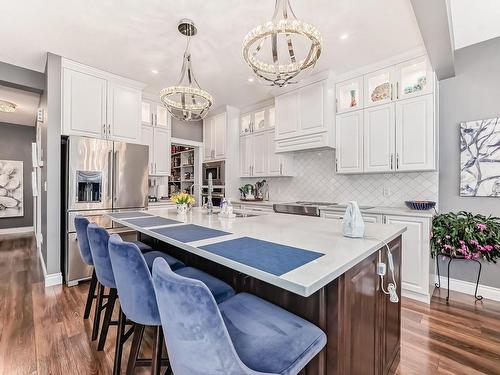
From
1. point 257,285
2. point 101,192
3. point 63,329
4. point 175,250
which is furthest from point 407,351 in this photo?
point 101,192

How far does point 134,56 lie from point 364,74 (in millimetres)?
3018

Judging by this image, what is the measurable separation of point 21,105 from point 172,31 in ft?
14.4

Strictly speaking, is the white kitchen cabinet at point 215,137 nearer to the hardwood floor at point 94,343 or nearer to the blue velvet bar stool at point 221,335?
the hardwood floor at point 94,343

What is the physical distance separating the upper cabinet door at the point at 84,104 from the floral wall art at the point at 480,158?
467 centimetres

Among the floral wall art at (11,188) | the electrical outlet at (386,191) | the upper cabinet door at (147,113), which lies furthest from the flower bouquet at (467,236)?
the floral wall art at (11,188)

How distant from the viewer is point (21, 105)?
488 cm

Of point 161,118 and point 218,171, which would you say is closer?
point 161,118

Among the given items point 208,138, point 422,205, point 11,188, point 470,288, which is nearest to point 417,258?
point 422,205

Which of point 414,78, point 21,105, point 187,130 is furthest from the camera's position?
point 187,130

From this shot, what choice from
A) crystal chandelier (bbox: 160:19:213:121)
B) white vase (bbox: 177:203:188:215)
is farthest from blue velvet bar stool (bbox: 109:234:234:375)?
crystal chandelier (bbox: 160:19:213:121)

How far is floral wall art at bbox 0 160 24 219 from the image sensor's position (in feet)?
20.0

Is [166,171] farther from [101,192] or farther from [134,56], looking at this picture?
[134,56]

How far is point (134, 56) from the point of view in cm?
310

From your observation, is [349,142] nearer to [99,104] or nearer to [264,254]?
[264,254]
